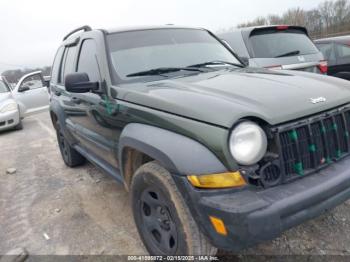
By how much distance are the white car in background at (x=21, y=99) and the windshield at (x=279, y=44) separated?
689 cm

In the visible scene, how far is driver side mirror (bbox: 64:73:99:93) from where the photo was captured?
279 cm

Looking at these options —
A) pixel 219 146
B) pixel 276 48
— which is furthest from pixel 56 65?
pixel 219 146

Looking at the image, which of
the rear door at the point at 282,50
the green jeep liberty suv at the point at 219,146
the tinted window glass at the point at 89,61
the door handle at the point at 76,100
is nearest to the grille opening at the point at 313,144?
the green jeep liberty suv at the point at 219,146

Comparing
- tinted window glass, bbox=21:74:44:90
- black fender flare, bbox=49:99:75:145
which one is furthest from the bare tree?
black fender flare, bbox=49:99:75:145

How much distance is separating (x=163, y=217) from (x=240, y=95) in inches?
39.8

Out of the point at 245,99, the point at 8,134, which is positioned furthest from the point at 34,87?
the point at 245,99

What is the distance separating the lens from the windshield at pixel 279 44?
5018 millimetres

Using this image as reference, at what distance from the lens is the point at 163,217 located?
2.28m

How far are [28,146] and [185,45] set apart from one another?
205 inches

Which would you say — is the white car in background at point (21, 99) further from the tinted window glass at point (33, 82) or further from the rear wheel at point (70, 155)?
the rear wheel at point (70, 155)

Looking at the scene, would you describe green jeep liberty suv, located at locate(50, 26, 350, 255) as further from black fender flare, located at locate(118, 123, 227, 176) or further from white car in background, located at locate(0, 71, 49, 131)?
white car in background, located at locate(0, 71, 49, 131)

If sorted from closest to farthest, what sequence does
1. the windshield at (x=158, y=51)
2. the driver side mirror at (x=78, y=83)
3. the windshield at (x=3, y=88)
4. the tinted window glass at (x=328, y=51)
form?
the driver side mirror at (x=78, y=83), the windshield at (x=158, y=51), the tinted window glass at (x=328, y=51), the windshield at (x=3, y=88)

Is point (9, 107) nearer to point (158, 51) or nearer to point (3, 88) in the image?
point (3, 88)

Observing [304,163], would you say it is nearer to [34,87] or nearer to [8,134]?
[8,134]
